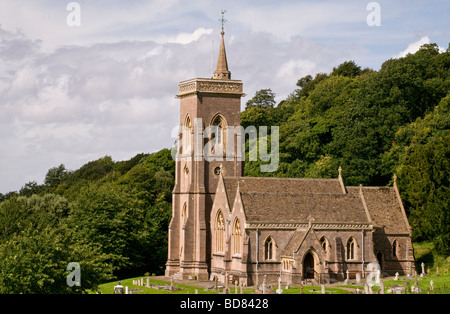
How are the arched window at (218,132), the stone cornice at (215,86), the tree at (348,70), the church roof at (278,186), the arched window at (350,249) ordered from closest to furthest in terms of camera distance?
1. the arched window at (350,249)
2. the church roof at (278,186)
3. the stone cornice at (215,86)
4. the arched window at (218,132)
5. the tree at (348,70)

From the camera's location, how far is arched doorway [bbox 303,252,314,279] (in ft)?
191

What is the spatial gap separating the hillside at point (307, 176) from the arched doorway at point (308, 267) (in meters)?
11.6

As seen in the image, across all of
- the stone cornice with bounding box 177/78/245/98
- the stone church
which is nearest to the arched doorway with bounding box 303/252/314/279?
the stone church

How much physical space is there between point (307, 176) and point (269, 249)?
27814mm

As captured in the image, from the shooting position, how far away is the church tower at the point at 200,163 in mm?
66250

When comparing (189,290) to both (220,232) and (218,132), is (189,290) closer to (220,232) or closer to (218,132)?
(220,232)

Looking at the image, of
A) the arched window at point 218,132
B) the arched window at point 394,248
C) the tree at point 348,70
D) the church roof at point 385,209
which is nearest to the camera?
the arched window at point 394,248

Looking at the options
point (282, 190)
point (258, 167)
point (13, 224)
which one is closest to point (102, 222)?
point (13, 224)

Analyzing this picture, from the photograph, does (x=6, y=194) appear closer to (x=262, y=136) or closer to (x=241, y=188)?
(x=262, y=136)

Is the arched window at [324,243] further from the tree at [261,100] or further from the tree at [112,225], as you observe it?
the tree at [261,100]

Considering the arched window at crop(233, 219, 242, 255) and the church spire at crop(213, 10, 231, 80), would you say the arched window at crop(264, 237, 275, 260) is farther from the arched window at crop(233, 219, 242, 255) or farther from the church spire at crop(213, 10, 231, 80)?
the church spire at crop(213, 10, 231, 80)

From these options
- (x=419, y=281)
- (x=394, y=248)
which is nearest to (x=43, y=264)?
(x=419, y=281)

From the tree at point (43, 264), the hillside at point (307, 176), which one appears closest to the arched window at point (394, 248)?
the hillside at point (307, 176)

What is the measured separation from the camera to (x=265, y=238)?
5919cm
